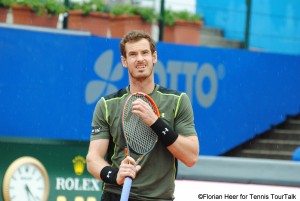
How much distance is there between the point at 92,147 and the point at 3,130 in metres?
6.28

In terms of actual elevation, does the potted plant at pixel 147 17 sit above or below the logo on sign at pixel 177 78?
above

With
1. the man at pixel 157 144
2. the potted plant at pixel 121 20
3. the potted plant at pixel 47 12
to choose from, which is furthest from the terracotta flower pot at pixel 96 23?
the man at pixel 157 144

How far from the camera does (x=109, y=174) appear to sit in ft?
15.0

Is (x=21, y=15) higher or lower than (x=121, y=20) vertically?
higher

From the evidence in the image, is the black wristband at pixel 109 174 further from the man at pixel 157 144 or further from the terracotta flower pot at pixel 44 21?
the terracotta flower pot at pixel 44 21

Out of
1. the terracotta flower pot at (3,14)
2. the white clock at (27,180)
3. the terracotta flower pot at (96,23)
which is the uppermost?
the terracotta flower pot at (3,14)

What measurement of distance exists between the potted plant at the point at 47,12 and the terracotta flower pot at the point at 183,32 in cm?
181

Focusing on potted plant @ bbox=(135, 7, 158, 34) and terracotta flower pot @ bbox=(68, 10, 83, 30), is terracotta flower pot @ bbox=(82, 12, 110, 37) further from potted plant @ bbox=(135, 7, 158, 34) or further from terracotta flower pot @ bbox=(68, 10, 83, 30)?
potted plant @ bbox=(135, 7, 158, 34)

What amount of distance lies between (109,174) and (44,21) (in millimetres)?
7344

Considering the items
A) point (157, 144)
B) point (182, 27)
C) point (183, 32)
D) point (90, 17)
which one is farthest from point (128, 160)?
point (183, 32)

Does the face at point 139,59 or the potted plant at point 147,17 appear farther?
the potted plant at point 147,17

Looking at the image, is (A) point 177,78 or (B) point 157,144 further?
(A) point 177,78

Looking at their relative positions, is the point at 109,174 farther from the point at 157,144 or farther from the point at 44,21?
the point at 44,21

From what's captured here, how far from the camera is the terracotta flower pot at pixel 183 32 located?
42.4 ft
